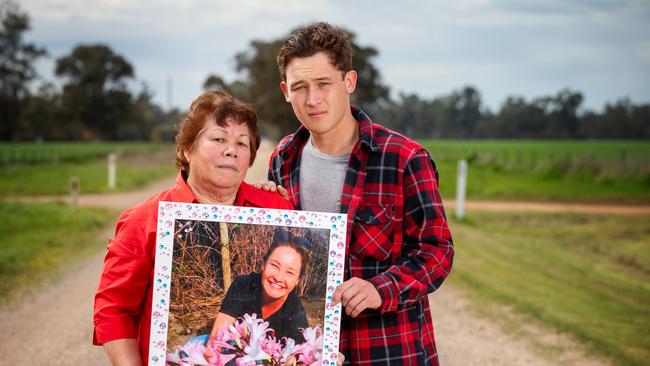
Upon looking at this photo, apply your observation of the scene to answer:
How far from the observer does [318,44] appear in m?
2.31

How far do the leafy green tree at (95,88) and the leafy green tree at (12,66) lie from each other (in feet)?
31.8

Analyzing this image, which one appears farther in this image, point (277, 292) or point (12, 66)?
point (12, 66)

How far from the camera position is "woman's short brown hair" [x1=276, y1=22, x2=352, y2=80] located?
7.58 ft

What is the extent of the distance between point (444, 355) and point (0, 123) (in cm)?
6491

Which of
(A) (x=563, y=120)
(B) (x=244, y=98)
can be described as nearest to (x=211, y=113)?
(B) (x=244, y=98)

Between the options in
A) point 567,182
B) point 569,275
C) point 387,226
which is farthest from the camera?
point 567,182

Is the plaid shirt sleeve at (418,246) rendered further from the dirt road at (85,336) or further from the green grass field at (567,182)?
the green grass field at (567,182)

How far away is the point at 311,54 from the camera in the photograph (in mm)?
2326

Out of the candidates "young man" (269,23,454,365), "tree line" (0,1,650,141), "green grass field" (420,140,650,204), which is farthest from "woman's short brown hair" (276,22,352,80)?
"tree line" (0,1,650,141)

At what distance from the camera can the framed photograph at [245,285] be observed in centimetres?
202

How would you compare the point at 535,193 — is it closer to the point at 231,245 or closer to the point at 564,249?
the point at 564,249

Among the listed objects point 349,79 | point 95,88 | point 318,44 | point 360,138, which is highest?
point 95,88

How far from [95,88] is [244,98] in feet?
96.9

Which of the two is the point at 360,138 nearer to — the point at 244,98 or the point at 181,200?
the point at 181,200
